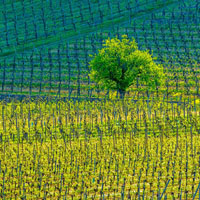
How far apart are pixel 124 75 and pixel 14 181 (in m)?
21.9

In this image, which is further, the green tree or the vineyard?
the green tree

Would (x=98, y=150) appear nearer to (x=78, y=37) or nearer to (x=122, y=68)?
(x=122, y=68)

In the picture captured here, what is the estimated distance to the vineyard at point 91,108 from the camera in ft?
101

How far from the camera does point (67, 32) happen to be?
6725 cm

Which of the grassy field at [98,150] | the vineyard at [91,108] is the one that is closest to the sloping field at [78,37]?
the vineyard at [91,108]

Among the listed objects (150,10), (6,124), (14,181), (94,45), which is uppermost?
(150,10)

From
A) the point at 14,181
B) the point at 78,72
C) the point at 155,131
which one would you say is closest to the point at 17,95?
the point at 78,72

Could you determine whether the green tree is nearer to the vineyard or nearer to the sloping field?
the vineyard

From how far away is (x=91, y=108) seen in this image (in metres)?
45.3

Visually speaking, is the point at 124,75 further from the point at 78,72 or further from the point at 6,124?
the point at 6,124

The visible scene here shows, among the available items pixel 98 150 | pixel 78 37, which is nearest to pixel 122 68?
pixel 98 150

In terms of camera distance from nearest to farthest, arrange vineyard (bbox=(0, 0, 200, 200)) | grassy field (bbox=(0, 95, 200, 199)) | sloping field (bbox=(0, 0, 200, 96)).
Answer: grassy field (bbox=(0, 95, 200, 199)) → vineyard (bbox=(0, 0, 200, 200)) → sloping field (bbox=(0, 0, 200, 96))

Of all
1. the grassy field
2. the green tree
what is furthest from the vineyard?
the green tree

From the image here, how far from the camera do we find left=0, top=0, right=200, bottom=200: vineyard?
30719mm
